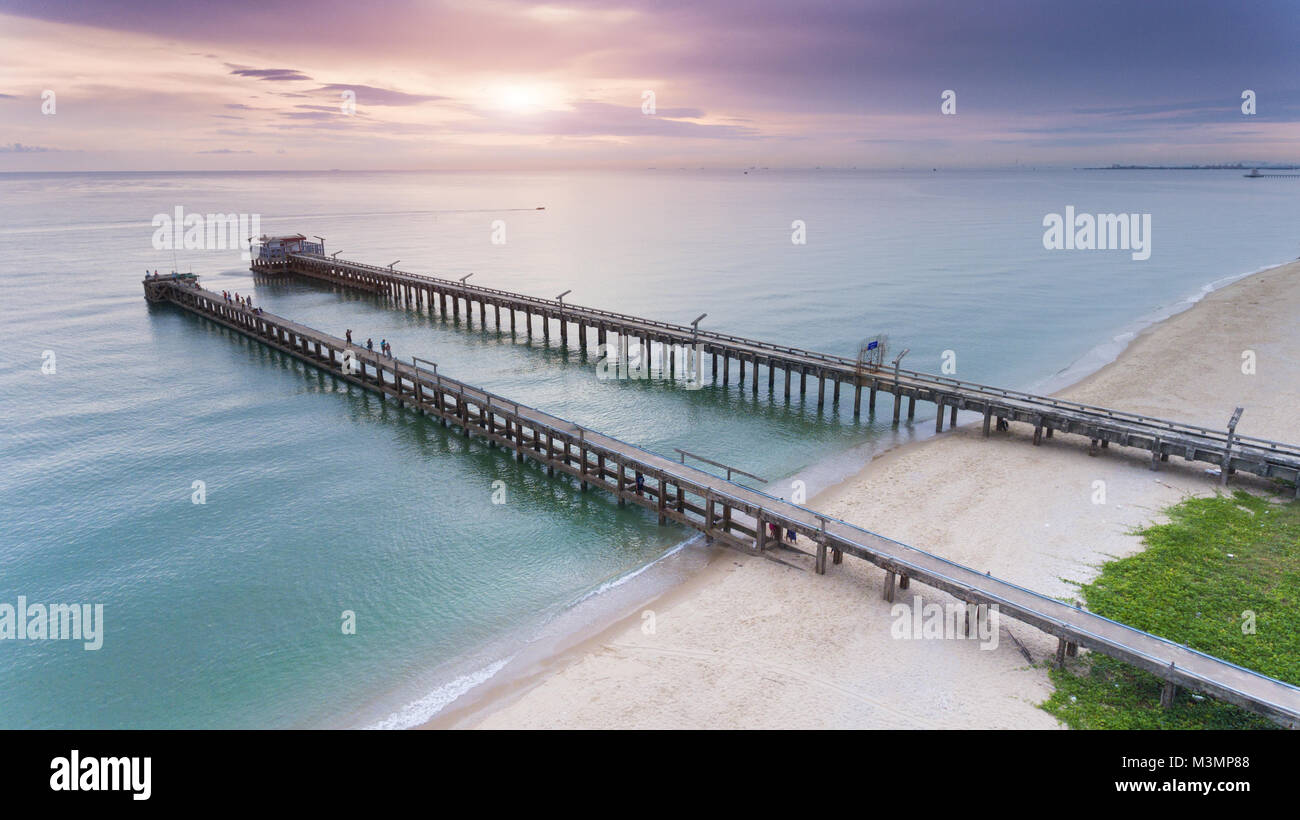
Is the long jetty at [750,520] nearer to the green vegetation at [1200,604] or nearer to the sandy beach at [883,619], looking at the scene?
the green vegetation at [1200,604]

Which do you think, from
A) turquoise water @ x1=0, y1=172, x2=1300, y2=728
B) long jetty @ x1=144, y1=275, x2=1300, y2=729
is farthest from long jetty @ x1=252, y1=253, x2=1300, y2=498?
long jetty @ x1=144, y1=275, x2=1300, y2=729

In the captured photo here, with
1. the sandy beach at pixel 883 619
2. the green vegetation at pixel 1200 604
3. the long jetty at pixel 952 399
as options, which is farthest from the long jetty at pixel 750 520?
the long jetty at pixel 952 399

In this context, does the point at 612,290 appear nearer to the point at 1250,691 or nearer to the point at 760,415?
the point at 760,415

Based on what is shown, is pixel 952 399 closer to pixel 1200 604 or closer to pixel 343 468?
pixel 1200 604

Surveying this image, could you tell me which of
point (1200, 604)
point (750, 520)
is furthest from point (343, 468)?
point (1200, 604)

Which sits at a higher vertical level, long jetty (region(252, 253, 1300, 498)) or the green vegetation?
long jetty (region(252, 253, 1300, 498))

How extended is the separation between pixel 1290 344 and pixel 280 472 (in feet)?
215

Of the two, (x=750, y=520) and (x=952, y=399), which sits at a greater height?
(x=952, y=399)

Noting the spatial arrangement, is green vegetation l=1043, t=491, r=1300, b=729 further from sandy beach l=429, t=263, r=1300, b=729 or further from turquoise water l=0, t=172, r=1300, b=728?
turquoise water l=0, t=172, r=1300, b=728

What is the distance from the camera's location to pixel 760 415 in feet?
137

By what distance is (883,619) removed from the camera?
837 inches

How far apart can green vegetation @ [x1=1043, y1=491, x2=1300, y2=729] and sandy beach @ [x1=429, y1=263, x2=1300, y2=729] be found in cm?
84

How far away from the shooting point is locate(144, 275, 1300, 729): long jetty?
1662 cm

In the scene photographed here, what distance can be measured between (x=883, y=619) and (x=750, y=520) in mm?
7449
